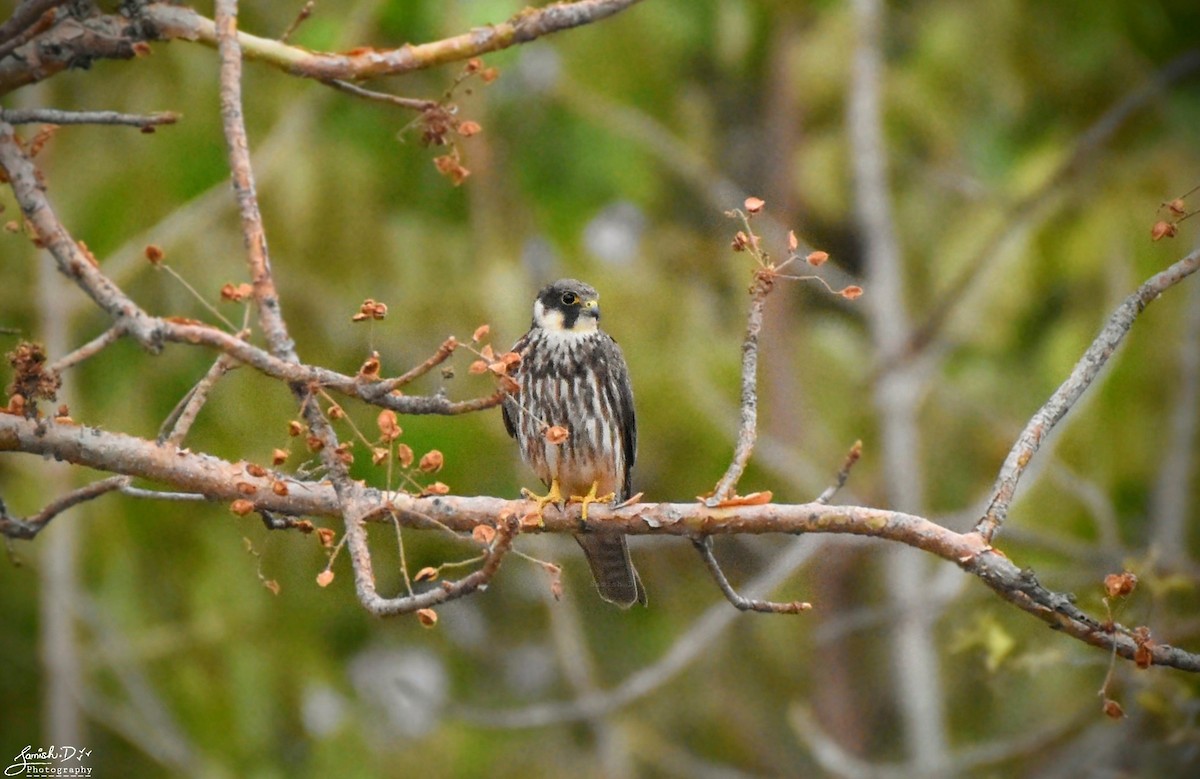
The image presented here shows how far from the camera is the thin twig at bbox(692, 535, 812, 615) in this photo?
3.05 meters

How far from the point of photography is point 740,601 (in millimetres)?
3223

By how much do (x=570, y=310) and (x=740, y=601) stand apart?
228 centimetres

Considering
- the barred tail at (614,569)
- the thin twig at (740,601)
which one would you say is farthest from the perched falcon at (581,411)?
the thin twig at (740,601)

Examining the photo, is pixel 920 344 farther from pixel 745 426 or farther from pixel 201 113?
pixel 745 426

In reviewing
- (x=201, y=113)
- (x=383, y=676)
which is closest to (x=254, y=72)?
(x=201, y=113)

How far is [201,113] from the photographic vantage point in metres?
7.65

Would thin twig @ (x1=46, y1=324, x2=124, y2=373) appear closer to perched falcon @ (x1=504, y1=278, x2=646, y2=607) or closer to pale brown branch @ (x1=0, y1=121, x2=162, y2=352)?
pale brown branch @ (x1=0, y1=121, x2=162, y2=352)

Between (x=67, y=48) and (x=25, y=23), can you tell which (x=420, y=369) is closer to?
(x=25, y=23)

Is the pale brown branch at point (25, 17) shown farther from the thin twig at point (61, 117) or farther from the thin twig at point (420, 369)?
the thin twig at point (420, 369)

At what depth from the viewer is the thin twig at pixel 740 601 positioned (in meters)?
3.05

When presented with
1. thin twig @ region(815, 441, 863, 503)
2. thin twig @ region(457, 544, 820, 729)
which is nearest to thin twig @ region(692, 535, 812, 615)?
thin twig @ region(815, 441, 863, 503)

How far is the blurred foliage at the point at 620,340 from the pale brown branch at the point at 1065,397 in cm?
315

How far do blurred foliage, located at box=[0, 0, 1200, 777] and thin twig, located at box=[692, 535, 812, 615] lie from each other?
10.5 ft

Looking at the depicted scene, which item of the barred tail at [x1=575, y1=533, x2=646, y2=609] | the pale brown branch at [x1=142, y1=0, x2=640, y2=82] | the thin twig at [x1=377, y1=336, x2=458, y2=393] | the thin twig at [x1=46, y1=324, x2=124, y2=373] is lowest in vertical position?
the thin twig at [x1=377, y1=336, x2=458, y2=393]
